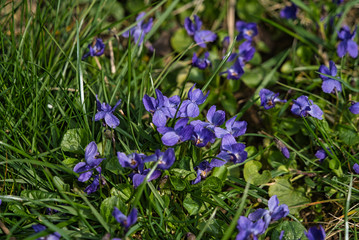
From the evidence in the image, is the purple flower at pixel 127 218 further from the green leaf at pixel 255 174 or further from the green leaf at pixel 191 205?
the green leaf at pixel 255 174

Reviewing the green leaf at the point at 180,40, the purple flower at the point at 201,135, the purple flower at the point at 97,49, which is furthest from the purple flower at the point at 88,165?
the green leaf at the point at 180,40

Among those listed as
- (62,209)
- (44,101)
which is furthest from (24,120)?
(62,209)

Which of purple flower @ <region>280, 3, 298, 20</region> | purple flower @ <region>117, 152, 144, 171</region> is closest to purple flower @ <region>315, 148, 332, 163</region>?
purple flower @ <region>117, 152, 144, 171</region>

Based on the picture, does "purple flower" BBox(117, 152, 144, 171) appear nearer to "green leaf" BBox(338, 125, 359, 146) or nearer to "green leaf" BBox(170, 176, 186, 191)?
"green leaf" BBox(170, 176, 186, 191)

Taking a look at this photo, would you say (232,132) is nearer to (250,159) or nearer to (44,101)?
(250,159)

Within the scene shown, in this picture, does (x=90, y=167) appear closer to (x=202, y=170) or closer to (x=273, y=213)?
(x=202, y=170)

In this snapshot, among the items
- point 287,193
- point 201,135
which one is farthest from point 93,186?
point 287,193

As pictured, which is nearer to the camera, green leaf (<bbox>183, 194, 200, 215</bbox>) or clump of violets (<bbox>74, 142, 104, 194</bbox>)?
clump of violets (<bbox>74, 142, 104, 194</bbox>)
